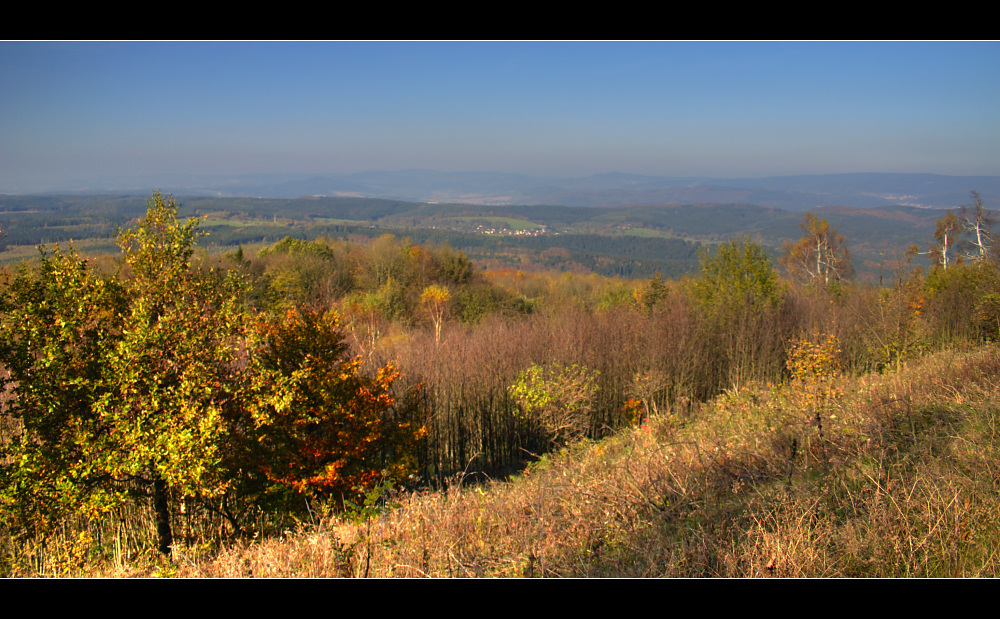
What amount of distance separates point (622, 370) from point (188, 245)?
13.1 metres

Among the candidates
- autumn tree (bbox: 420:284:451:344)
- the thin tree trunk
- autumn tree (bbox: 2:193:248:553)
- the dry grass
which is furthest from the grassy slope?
autumn tree (bbox: 420:284:451:344)

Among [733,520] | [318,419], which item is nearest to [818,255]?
[318,419]

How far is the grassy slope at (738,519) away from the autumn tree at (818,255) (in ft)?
102

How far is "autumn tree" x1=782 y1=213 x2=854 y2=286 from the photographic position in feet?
107

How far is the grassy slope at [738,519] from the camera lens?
3029mm

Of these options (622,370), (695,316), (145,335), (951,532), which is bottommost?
(622,370)

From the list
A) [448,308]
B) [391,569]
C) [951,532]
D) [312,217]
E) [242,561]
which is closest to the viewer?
[951,532]

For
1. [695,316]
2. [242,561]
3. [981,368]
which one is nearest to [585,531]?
[242,561]

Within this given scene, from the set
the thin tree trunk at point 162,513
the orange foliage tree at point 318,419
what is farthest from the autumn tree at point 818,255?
the thin tree trunk at point 162,513

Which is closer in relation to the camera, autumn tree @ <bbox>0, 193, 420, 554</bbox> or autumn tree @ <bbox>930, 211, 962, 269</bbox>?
autumn tree @ <bbox>0, 193, 420, 554</bbox>

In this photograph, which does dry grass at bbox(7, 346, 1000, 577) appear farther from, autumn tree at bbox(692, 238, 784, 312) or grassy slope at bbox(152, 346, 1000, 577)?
autumn tree at bbox(692, 238, 784, 312)

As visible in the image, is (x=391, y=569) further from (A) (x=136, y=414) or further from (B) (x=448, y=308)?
(B) (x=448, y=308)

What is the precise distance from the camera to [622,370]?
16.8m

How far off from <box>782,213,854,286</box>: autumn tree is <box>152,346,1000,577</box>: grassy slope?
31.0 metres
